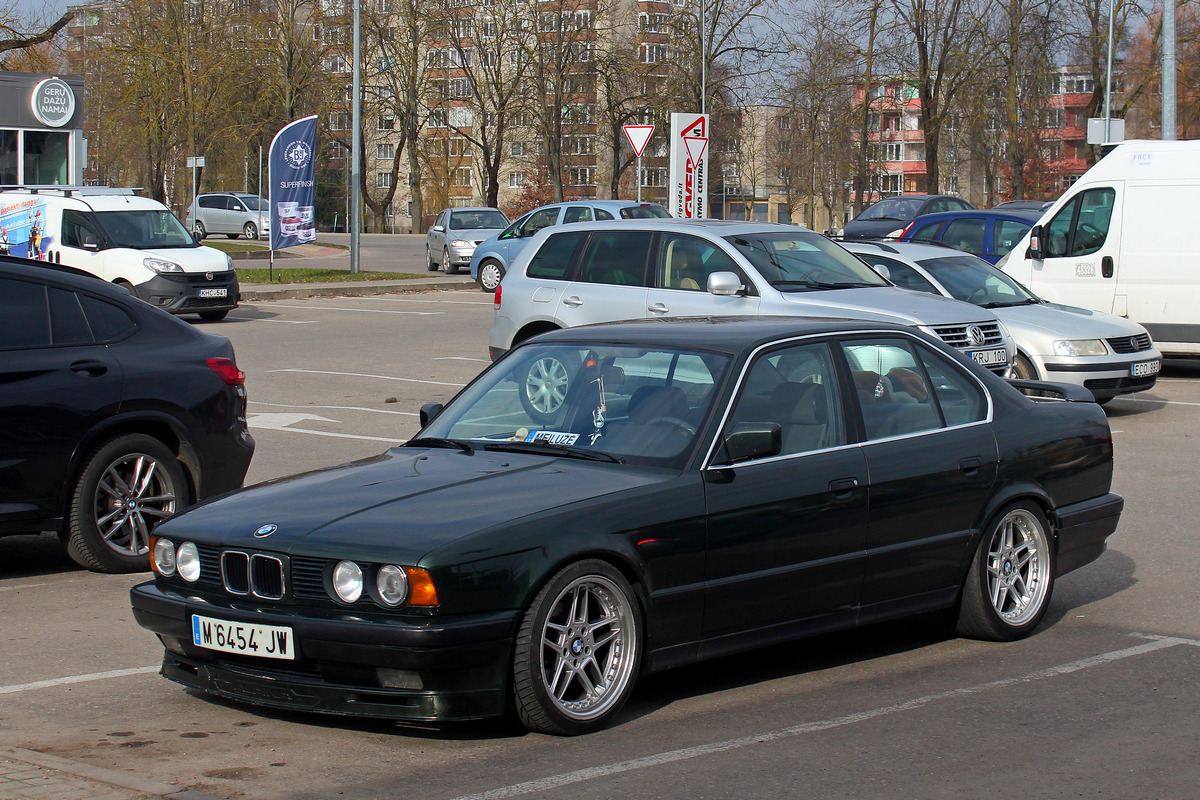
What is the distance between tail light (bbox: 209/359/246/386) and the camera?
8.31 meters

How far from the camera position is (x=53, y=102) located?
31.9m

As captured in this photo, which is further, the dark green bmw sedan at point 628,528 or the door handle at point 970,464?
the door handle at point 970,464

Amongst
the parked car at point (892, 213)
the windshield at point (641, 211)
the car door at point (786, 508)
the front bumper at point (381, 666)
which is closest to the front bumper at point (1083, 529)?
the car door at point (786, 508)

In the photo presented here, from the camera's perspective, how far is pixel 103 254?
75.0 feet

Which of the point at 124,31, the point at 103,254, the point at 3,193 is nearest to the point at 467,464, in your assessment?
the point at 103,254

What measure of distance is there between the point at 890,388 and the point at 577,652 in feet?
6.77

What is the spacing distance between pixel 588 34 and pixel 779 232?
2451 inches

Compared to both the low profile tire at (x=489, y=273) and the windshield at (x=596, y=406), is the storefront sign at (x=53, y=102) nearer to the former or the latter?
the low profile tire at (x=489, y=273)

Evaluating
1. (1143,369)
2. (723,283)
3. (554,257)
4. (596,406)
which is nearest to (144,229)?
(554,257)

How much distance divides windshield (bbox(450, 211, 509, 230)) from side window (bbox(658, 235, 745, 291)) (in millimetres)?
25332

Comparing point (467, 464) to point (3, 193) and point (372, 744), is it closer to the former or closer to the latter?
point (372, 744)

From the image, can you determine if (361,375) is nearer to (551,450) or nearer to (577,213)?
(551,450)

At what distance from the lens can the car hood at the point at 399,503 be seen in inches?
194

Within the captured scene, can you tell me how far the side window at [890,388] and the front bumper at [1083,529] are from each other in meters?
0.96
